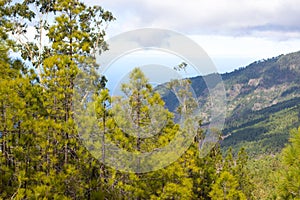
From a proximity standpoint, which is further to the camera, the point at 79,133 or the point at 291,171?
the point at 79,133

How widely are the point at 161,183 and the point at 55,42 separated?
5630 millimetres

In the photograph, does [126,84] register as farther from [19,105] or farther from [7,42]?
[7,42]

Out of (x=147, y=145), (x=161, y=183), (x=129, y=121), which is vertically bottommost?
(x=161, y=183)

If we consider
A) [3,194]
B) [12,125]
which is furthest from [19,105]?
[3,194]

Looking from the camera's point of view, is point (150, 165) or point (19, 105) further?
point (150, 165)

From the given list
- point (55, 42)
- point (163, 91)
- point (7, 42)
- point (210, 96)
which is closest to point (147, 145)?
point (163, 91)

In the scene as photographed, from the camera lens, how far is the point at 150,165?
12.0m

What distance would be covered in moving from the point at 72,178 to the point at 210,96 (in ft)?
17.0

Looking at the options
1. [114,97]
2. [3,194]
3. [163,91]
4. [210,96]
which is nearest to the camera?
[3,194]

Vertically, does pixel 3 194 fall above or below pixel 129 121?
below

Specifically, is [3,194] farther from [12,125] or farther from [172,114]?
[172,114]

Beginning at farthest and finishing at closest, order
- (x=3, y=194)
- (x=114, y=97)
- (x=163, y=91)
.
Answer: (x=163, y=91)
(x=114, y=97)
(x=3, y=194)

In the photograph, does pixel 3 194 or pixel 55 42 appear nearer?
pixel 3 194

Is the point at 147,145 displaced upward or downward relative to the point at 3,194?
upward
